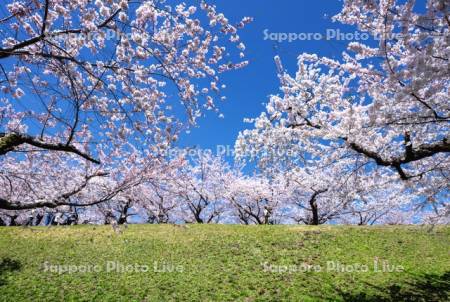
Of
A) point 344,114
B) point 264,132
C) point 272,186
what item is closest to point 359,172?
point 344,114

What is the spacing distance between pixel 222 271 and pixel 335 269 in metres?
4.14

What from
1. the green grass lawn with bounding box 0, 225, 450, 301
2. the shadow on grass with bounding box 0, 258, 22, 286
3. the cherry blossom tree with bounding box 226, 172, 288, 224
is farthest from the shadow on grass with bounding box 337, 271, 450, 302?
the cherry blossom tree with bounding box 226, 172, 288, 224

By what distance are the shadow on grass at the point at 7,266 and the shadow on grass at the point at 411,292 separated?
11513mm

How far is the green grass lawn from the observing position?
10062 millimetres

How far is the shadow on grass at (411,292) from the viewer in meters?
9.41

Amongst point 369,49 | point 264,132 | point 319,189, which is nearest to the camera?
point 369,49

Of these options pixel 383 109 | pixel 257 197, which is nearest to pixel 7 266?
pixel 383 109

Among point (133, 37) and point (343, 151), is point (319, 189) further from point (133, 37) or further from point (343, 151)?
point (133, 37)

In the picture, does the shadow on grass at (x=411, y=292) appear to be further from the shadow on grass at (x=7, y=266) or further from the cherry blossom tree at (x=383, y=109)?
the shadow on grass at (x=7, y=266)

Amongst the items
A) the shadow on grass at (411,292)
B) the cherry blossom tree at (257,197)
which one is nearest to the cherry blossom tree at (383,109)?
the shadow on grass at (411,292)

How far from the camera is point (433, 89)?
15.7 feet

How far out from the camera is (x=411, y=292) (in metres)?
9.81

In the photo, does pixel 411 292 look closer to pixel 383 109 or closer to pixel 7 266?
pixel 383 109

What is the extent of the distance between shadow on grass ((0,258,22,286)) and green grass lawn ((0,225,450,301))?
33 millimetres
